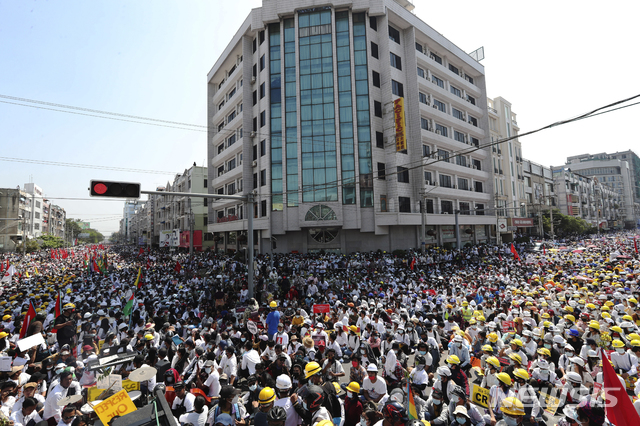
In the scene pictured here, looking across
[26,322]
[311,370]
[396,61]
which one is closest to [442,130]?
[396,61]

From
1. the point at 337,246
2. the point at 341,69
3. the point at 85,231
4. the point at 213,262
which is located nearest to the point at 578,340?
the point at 337,246

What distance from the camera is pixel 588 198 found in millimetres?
86625

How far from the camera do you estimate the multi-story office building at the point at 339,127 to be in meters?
29.0

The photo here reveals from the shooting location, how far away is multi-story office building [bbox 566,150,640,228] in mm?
104688

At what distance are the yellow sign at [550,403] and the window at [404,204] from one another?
25.1 meters

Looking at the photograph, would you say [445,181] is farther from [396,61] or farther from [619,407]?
[619,407]

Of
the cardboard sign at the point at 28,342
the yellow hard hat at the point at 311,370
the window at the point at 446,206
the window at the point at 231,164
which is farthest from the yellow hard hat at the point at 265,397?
the window at the point at 231,164

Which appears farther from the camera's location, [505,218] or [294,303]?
[505,218]

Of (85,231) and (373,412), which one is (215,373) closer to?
(373,412)

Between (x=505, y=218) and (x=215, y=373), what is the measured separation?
162 feet

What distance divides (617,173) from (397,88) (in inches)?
4613

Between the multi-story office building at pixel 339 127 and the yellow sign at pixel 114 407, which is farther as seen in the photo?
the multi-story office building at pixel 339 127

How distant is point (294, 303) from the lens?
1441cm

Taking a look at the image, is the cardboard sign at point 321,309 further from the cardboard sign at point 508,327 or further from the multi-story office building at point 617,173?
the multi-story office building at point 617,173
